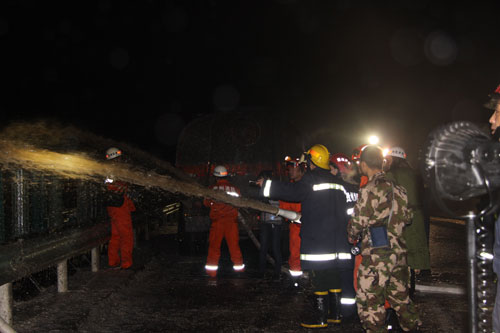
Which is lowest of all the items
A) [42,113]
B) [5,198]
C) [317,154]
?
[5,198]

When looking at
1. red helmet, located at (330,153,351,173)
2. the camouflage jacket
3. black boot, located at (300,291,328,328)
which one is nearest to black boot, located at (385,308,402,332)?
black boot, located at (300,291,328,328)

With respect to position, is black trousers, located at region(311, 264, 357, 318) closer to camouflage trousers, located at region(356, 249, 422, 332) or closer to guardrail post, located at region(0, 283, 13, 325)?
camouflage trousers, located at region(356, 249, 422, 332)

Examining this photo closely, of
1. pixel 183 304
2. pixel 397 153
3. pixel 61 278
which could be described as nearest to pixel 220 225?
pixel 183 304

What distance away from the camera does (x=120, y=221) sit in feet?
24.2

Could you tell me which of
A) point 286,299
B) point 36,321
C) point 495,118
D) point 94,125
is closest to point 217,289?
point 286,299

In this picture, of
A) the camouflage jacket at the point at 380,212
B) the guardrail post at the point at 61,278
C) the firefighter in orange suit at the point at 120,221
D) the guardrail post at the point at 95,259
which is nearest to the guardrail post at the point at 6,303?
the guardrail post at the point at 61,278

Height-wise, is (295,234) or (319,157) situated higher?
(319,157)

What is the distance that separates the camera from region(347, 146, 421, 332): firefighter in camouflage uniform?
165 inches

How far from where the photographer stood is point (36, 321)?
15.6ft

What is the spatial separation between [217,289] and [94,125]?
15.7 meters

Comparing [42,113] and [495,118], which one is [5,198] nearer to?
[495,118]

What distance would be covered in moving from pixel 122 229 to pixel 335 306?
379 centimetres

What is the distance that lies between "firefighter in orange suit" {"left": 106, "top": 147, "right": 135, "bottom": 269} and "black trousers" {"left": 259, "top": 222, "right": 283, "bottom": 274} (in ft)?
6.98

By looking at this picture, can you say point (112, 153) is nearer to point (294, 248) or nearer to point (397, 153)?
point (294, 248)
